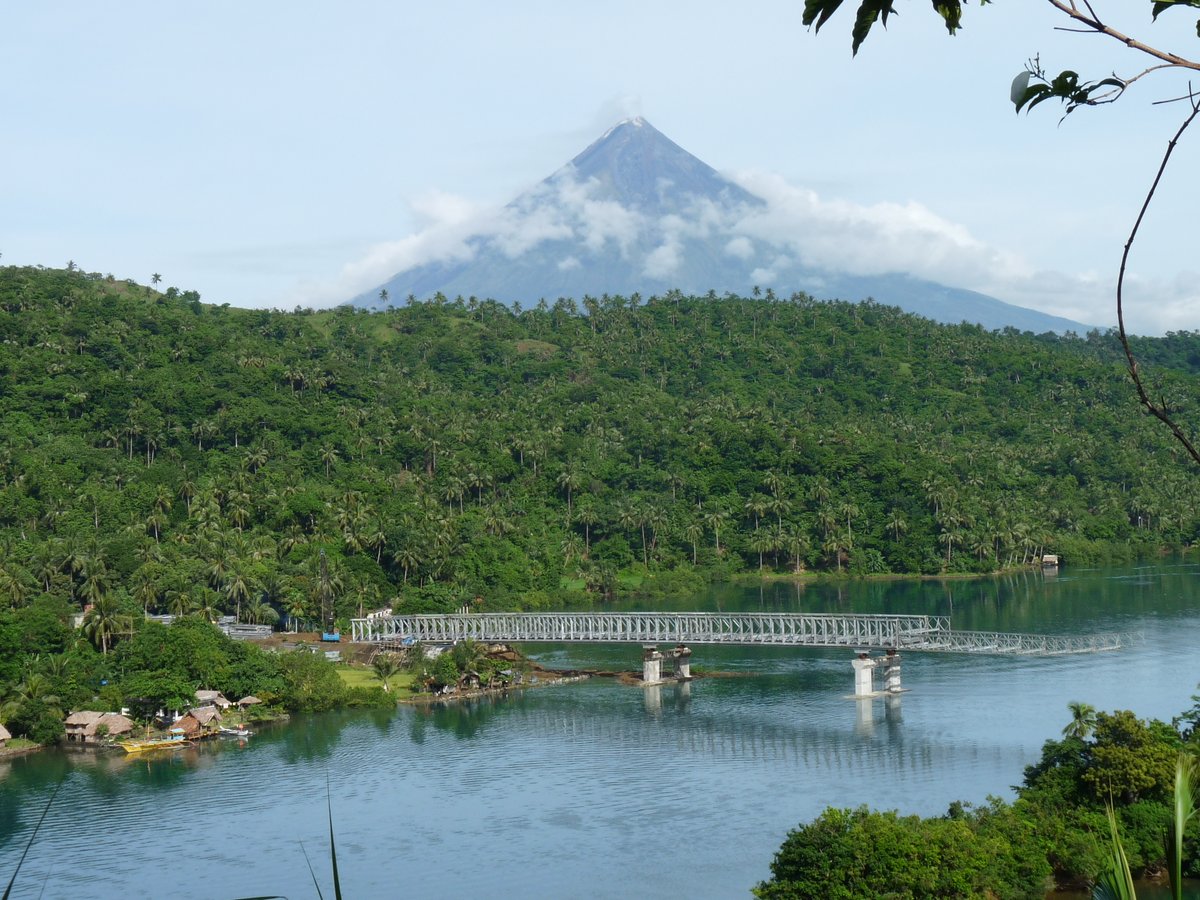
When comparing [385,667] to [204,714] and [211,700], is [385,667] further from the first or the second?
[204,714]

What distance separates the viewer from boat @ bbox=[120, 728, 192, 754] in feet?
170

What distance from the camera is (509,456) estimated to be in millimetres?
102750

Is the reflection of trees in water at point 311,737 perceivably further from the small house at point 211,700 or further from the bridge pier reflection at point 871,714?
the bridge pier reflection at point 871,714

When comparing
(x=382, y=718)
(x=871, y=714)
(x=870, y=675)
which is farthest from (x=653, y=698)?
(x=382, y=718)

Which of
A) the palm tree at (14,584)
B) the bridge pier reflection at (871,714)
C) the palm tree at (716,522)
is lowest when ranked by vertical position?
the bridge pier reflection at (871,714)

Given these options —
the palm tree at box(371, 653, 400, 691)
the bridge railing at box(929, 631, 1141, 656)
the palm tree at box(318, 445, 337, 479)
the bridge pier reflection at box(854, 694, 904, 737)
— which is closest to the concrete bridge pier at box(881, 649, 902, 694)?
the bridge pier reflection at box(854, 694, 904, 737)

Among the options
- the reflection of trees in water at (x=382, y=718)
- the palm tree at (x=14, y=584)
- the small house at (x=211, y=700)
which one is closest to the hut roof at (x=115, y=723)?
the small house at (x=211, y=700)

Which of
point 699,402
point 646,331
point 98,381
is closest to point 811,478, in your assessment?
point 699,402

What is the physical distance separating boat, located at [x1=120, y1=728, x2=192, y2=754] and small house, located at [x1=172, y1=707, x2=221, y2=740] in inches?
10.7

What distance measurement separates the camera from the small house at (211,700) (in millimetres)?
55844

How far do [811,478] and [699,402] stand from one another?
67.9 ft

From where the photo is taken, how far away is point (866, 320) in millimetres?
148250

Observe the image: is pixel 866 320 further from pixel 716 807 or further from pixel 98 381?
pixel 716 807

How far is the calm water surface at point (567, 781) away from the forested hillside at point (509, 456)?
1904 cm
